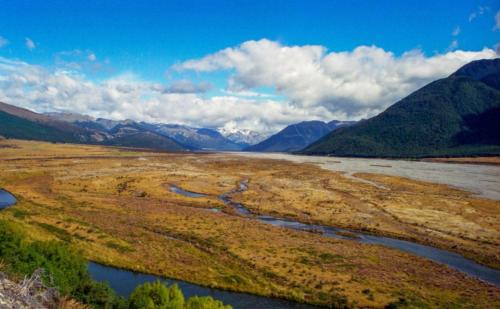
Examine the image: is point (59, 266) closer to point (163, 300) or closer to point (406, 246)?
point (163, 300)

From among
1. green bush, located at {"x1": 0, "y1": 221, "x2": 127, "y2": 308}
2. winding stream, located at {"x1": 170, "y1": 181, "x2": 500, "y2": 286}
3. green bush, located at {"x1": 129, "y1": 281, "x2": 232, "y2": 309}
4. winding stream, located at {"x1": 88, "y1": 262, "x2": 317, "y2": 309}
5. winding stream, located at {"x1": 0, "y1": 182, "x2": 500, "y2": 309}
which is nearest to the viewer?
green bush, located at {"x1": 129, "y1": 281, "x2": 232, "y2": 309}

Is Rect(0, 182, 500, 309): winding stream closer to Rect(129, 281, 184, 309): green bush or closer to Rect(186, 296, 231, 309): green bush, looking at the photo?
Rect(129, 281, 184, 309): green bush

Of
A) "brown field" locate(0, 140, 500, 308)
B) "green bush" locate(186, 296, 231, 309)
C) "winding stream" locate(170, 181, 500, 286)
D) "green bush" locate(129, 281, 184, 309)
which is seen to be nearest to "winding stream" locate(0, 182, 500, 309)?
"winding stream" locate(170, 181, 500, 286)

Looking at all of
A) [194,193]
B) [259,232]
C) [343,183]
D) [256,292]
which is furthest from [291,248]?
[343,183]

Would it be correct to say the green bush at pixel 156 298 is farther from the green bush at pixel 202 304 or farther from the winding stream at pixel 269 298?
the winding stream at pixel 269 298

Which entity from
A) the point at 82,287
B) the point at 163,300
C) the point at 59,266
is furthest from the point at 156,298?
the point at 59,266

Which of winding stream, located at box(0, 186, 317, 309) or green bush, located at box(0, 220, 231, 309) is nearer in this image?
green bush, located at box(0, 220, 231, 309)

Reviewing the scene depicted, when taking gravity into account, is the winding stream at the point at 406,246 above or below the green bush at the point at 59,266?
below

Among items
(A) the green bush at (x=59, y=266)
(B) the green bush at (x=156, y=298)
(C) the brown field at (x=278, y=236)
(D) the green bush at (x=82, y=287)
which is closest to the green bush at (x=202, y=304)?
(D) the green bush at (x=82, y=287)
